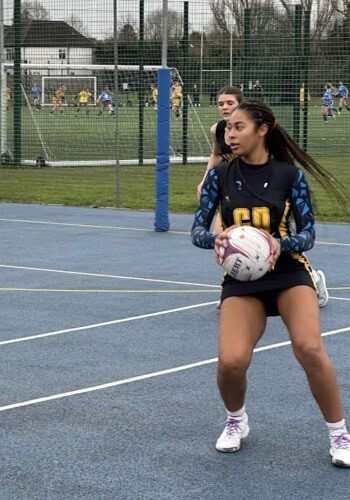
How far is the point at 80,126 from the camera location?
76.3ft

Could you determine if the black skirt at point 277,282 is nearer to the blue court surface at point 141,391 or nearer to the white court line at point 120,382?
the blue court surface at point 141,391

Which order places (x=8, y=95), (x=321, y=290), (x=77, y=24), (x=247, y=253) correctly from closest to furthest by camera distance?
(x=247, y=253)
(x=321, y=290)
(x=77, y=24)
(x=8, y=95)

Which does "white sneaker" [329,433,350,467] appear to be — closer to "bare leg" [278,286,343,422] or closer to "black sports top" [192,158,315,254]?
"bare leg" [278,286,343,422]

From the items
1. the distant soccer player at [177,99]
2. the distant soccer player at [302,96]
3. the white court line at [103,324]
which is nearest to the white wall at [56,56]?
the distant soccer player at [177,99]

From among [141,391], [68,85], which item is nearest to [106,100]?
[68,85]

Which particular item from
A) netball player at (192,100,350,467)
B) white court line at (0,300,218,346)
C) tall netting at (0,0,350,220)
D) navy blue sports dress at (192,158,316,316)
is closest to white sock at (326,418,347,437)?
netball player at (192,100,350,467)

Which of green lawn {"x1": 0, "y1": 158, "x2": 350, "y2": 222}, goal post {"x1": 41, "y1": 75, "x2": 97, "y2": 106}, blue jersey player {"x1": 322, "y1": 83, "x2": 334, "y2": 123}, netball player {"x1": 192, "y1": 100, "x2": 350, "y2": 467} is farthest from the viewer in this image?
goal post {"x1": 41, "y1": 75, "x2": 97, "y2": 106}

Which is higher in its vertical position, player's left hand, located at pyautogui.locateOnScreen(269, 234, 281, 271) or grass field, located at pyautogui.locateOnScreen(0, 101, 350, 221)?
player's left hand, located at pyautogui.locateOnScreen(269, 234, 281, 271)

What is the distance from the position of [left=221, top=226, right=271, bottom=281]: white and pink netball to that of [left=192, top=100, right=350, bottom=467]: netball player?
1.7 inches

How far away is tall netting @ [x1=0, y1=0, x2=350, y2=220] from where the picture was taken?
19.0 metres

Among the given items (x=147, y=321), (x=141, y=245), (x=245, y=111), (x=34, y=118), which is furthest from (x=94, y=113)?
(x=245, y=111)

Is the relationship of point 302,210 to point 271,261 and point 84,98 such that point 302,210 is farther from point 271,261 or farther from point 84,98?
point 84,98

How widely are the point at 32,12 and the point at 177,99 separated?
3845 millimetres

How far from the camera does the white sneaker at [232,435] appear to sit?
541 cm
